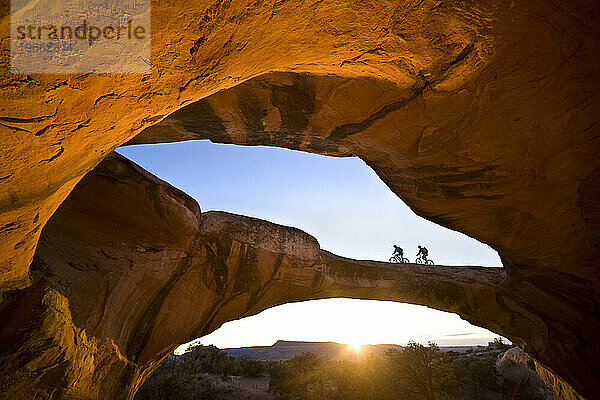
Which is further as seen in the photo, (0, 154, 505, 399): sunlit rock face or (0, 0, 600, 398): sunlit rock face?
(0, 154, 505, 399): sunlit rock face

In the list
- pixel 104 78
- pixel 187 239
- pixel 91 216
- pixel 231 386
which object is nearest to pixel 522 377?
pixel 231 386

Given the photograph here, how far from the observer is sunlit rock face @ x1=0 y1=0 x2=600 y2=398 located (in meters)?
1.89

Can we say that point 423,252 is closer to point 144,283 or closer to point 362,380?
point 362,380

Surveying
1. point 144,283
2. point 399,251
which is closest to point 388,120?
point 144,283

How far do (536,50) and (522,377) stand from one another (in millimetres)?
17440

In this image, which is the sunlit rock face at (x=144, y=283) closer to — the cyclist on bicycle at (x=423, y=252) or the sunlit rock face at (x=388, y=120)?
the sunlit rock face at (x=388, y=120)

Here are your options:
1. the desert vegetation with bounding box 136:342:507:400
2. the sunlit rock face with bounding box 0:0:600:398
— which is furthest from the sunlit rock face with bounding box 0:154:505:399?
the desert vegetation with bounding box 136:342:507:400

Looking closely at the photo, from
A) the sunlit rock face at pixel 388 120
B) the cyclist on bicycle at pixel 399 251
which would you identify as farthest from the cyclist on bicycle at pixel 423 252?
the sunlit rock face at pixel 388 120

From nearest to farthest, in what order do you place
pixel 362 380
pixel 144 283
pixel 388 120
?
1. pixel 388 120
2. pixel 144 283
3. pixel 362 380

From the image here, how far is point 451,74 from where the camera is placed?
3.56m

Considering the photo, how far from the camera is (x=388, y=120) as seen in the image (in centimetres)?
474

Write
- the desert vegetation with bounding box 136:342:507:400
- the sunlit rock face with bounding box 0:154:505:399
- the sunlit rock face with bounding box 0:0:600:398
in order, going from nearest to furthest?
the sunlit rock face with bounding box 0:0:600:398
the sunlit rock face with bounding box 0:154:505:399
the desert vegetation with bounding box 136:342:507:400

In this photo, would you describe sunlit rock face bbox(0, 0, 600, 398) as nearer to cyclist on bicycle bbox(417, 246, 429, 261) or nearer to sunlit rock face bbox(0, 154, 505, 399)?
sunlit rock face bbox(0, 154, 505, 399)

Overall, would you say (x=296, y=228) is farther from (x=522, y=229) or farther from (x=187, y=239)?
(x=522, y=229)
